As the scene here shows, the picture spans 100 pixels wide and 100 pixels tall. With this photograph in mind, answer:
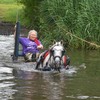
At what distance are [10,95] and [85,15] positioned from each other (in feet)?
38.3

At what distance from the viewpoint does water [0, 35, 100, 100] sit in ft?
33.7

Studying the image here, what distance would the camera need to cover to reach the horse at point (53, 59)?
44.7ft

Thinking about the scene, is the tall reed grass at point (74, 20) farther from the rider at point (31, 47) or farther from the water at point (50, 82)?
the rider at point (31, 47)

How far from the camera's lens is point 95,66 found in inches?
607

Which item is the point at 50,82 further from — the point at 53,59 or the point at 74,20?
the point at 74,20

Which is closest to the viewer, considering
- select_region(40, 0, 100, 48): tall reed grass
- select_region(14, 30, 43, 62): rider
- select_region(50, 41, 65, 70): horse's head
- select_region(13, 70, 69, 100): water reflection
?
select_region(13, 70, 69, 100): water reflection

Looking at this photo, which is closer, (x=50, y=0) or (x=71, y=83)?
(x=71, y=83)

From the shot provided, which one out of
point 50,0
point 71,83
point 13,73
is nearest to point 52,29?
point 50,0

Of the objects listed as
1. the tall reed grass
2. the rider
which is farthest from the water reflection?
the tall reed grass

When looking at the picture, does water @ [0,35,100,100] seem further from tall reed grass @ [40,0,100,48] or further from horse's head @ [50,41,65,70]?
tall reed grass @ [40,0,100,48]

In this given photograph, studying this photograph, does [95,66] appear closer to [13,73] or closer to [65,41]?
[13,73]

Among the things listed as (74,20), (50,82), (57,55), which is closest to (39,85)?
(50,82)

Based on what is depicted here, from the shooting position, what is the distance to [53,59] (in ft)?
45.2

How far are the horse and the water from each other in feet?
0.80
